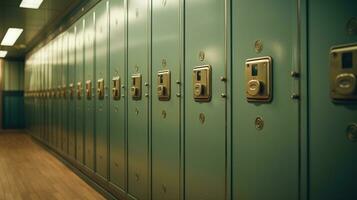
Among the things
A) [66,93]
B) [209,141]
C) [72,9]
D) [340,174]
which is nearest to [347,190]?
[340,174]

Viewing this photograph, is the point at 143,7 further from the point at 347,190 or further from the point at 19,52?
the point at 19,52

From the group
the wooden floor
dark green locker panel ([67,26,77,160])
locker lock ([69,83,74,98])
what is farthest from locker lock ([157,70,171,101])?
locker lock ([69,83,74,98])

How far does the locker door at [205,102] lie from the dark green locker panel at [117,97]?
149 cm

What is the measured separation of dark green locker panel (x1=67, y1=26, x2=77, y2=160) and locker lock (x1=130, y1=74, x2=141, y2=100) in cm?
275

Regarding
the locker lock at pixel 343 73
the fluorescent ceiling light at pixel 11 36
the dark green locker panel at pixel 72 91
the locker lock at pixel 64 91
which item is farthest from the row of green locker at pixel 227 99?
the fluorescent ceiling light at pixel 11 36

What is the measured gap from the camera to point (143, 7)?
355cm

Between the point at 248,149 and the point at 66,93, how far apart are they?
5.55 m

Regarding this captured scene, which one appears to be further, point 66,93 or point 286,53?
point 66,93

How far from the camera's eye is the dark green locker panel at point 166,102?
2965mm

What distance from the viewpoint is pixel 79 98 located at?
239 inches

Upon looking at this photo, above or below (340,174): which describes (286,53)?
above

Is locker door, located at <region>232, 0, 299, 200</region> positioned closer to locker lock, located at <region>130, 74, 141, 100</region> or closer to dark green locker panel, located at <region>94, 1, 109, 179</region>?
locker lock, located at <region>130, 74, 141, 100</region>

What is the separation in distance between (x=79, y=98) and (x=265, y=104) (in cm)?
455

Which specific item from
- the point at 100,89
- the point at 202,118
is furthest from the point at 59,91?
the point at 202,118
